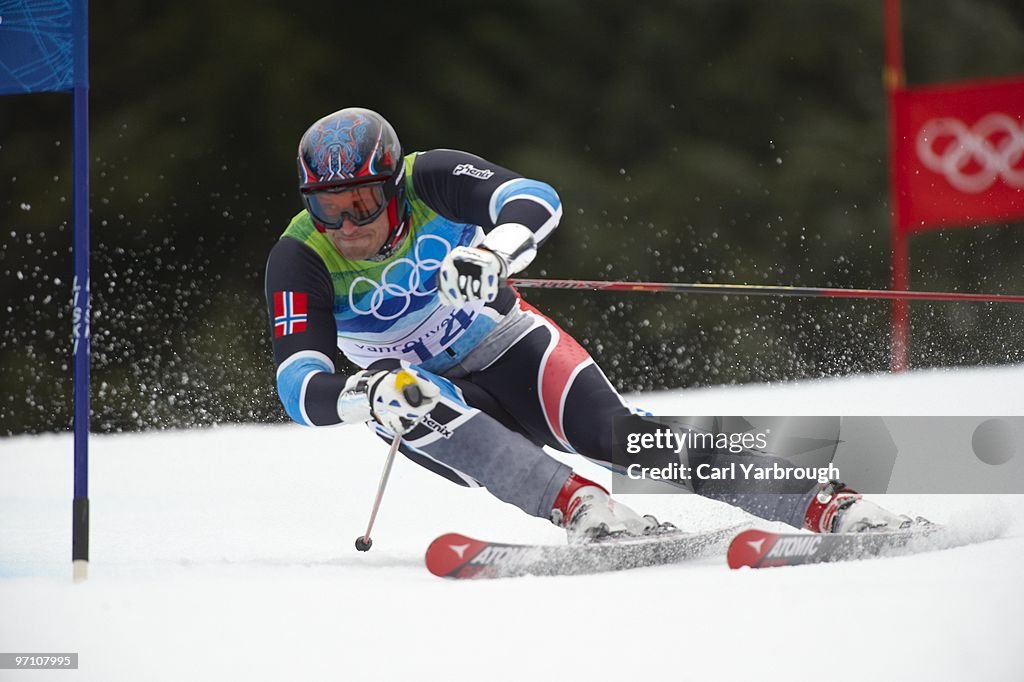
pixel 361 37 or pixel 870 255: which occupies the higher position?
pixel 361 37

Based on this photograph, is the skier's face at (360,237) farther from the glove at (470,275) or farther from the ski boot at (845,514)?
the ski boot at (845,514)

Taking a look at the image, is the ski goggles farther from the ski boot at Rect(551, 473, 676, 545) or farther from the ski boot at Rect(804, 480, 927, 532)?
the ski boot at Rect(804, 480, 927, 532)

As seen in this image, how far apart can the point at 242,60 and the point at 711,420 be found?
134 inches

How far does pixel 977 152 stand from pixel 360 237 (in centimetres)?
237

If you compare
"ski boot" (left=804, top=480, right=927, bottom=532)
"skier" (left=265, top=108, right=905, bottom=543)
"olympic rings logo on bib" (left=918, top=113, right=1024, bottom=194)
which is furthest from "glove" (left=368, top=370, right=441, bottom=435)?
"olympic rings logo on bib" (left=918, top=113, right=1024, bottom=194)

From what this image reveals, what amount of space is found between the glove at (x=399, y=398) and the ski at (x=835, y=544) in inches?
19.9

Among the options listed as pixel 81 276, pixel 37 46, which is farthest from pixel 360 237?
pixel 37 46

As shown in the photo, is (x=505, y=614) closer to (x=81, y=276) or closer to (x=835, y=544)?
(x=835, y=544)

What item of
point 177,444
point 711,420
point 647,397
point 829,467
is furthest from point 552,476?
point 647,397

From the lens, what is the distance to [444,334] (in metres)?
2.32

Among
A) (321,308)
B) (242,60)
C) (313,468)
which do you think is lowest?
(313,468)

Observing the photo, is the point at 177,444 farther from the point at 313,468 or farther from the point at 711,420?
the point at 711,420

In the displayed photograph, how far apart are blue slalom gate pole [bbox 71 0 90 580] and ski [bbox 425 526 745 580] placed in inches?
20.7

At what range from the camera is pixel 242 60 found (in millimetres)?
4941
